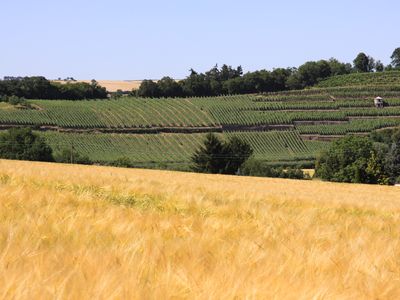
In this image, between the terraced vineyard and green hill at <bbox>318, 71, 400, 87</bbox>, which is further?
green hill at <bbox>318, 71, 400, 87</bbox>

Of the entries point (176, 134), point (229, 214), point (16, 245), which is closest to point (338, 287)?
point (16, 245)

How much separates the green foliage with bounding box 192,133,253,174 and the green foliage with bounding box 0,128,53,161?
64.8 ft

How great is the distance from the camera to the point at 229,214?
890 centimetres

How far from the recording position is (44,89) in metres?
167

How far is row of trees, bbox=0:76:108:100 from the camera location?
160 meters

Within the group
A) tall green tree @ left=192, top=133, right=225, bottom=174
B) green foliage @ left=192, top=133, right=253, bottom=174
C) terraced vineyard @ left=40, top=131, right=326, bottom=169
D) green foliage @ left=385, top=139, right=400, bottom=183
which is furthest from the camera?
terraced vineyard @ left=40, top=131, right=326, bottom=169

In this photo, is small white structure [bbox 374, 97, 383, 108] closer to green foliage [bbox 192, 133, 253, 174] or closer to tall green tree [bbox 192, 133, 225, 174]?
green foliage [bbox 192, 133, 253, 174]

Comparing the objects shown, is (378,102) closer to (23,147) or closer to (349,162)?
(349,162)

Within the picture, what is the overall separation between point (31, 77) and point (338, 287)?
172m

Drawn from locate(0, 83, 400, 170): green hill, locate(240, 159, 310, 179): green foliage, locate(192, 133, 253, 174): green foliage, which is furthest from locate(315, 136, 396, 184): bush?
locate(0, 83, 400, 170): green hill

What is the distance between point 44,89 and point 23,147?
79218 millimetres

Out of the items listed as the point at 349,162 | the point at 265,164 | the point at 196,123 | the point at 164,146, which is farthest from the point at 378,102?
the point at 265,164

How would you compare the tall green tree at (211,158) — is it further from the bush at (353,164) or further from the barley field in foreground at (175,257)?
the barley field in foreground at (175,257)

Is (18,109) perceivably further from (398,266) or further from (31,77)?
(398,266)
